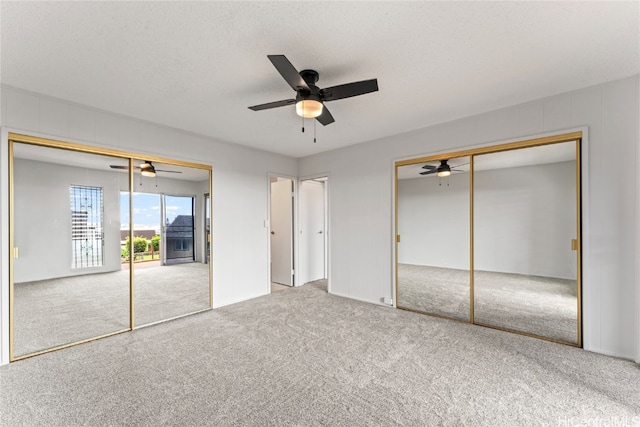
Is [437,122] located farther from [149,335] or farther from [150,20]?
[149,335]

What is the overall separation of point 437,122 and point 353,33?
218 centimetres

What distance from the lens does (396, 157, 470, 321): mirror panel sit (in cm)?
359

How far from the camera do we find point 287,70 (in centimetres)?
186

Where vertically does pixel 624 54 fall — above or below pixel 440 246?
above

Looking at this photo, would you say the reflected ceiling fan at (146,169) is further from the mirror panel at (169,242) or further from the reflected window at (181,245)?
the reflected window at (181,245)

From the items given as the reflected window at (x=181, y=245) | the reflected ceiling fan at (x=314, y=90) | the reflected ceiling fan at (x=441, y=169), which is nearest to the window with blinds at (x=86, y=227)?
the reflected window at (x=181, y=245)

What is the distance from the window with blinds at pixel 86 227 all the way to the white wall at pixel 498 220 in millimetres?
3865

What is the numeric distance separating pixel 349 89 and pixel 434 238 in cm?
257

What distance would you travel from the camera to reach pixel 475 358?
2529mm

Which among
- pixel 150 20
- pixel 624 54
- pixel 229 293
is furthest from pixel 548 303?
pixel 150 20

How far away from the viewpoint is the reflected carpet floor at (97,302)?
2.72 m

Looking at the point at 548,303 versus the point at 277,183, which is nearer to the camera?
the point at 548,303

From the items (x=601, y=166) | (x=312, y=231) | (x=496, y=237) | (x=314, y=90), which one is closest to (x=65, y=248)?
(x=314, y=90)

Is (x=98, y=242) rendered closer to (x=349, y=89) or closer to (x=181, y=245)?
(x=181, y=245)
